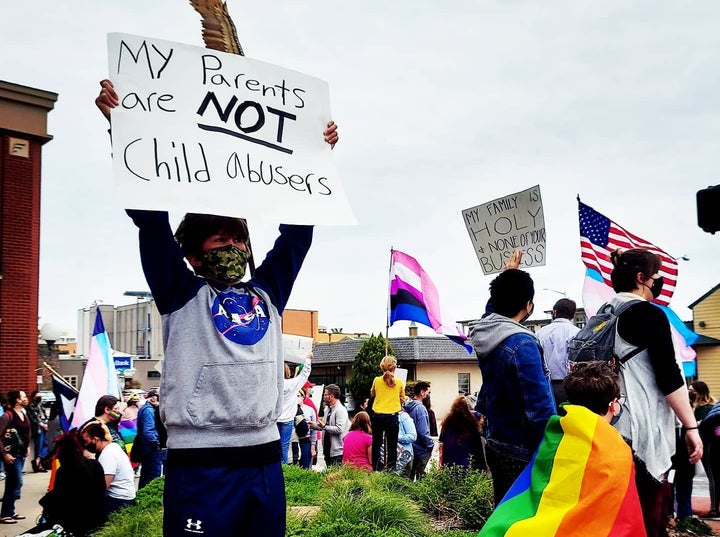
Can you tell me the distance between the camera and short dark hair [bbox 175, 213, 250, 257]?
3021mm

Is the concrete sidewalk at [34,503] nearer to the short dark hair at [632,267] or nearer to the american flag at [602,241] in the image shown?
the american flag at [602,241]

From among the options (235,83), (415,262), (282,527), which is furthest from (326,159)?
(415,262)

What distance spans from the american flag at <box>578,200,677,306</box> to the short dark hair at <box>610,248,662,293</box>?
3.95 metres

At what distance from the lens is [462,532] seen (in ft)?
21.5

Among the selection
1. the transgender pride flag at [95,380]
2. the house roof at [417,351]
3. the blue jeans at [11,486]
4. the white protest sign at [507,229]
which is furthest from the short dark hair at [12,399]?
the house roof at [417,351]

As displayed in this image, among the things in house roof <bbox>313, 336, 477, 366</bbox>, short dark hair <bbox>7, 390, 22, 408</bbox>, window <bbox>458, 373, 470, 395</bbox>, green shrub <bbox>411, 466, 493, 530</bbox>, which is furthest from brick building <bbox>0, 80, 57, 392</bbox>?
window <bbox>458, 373, 470, 395</bbox>

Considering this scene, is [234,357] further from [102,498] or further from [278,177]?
[102,498]

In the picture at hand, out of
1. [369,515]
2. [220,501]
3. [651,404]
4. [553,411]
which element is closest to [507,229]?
[369,515]

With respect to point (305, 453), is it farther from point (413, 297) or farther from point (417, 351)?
point (417, 351)

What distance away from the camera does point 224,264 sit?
9.55ft

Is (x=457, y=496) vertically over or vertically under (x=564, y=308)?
under

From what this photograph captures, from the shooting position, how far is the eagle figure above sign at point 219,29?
3.36m

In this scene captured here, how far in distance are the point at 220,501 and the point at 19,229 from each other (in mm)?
17128

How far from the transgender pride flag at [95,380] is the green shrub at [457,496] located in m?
3.92
